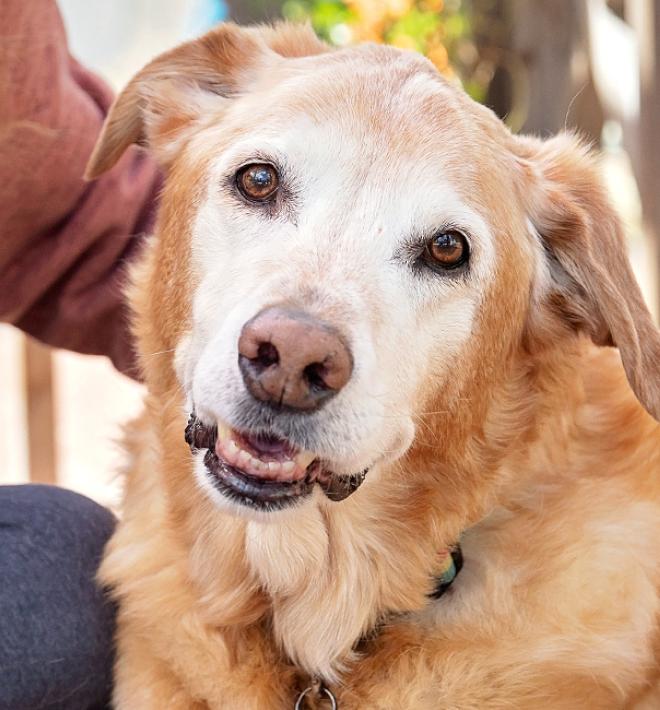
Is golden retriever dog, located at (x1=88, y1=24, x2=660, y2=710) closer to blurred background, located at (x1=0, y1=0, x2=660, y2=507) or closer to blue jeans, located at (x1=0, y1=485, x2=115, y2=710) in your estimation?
blue jeans, located at (x1=0, y1=485, x2=115, y2=710)

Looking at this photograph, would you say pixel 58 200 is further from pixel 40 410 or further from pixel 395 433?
pixel 40 410

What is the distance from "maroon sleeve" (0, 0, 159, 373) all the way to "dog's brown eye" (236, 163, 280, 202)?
75 centimetres

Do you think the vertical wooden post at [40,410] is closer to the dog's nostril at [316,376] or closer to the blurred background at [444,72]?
the blurred background at [444,72]

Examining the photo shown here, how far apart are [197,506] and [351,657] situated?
1.40 ft

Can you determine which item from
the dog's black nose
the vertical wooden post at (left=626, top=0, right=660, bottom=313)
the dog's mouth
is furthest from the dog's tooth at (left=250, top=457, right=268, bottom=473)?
the vertical wooden post at (left=626, top=0, right=660, bottom=313)

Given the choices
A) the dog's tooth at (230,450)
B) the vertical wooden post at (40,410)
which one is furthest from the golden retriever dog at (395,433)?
the vertical wooden post at (40,410)

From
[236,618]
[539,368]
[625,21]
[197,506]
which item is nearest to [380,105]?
[539,368]

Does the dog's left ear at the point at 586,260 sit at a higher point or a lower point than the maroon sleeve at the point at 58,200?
higher

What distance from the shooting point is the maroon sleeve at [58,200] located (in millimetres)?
2449

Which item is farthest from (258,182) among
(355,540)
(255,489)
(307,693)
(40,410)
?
(40,410)

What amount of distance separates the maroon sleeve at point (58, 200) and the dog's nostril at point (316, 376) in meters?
1.16

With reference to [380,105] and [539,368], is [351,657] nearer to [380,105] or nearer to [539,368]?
[539,368]

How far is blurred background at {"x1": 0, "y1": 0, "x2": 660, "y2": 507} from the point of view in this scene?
3.52 m

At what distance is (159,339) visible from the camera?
2.18 meters
